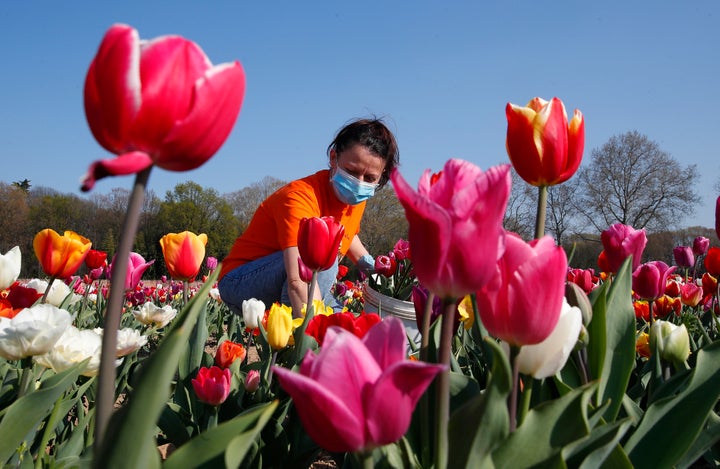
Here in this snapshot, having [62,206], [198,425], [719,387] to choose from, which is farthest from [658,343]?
[62,206]

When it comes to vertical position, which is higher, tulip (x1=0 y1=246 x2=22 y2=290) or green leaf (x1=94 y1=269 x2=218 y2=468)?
green leaf (x1=94 y1=269 x2=218 y2=468)

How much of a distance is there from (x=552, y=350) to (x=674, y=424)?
1.03ft

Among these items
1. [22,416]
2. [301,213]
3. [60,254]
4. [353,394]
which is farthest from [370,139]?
[353,394]

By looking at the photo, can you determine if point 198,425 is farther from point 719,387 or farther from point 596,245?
point 596,245

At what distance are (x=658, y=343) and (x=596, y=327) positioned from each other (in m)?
0.60

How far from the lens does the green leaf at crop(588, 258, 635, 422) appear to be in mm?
943

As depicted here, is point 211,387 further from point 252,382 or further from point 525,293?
point 525,293

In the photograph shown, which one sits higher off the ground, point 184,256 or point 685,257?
point 685,257

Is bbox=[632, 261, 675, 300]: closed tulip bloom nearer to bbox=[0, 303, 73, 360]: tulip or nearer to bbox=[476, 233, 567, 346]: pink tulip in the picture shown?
bbox=[476, 233, 567, 346]: pink tulip

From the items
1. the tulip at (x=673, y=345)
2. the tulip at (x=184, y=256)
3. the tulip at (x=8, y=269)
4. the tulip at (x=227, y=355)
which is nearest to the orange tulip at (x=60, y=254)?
the tulip at (x=8, y=269)

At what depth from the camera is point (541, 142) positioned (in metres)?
1.02

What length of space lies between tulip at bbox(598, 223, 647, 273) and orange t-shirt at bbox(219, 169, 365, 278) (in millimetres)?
1852

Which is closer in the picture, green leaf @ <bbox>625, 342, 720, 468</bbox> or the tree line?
green leaf @ <bbox>625, 342, 720, 468</bbox>

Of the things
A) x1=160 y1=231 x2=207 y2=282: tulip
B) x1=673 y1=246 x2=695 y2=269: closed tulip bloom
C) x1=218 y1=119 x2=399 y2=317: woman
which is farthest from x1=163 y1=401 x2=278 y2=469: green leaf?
x1=673 y1=246 x2=695 y2=269: closed tulip bloom
